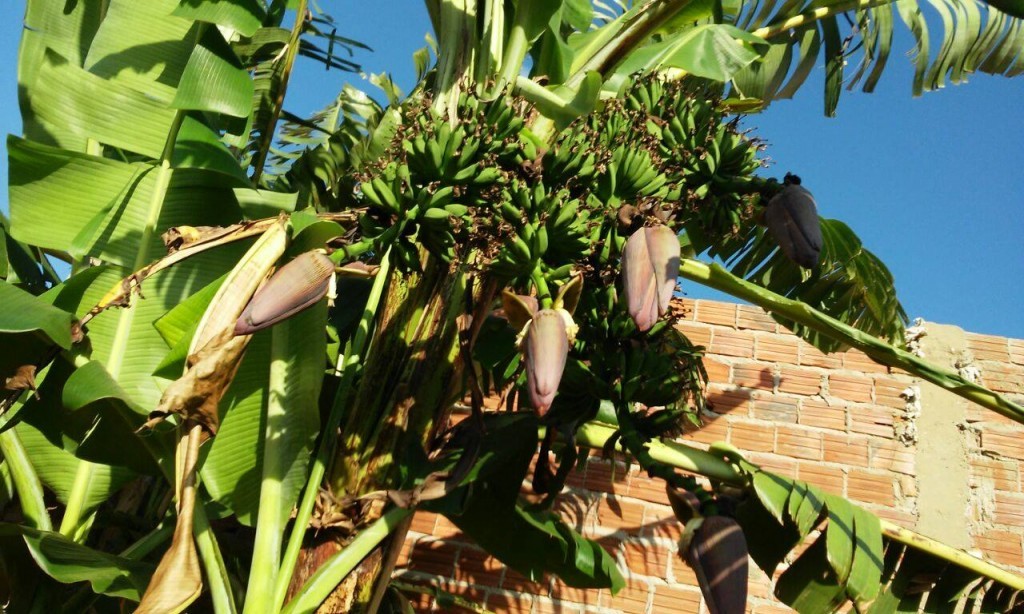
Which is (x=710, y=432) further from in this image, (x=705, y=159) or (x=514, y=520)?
(x=705, y=159)

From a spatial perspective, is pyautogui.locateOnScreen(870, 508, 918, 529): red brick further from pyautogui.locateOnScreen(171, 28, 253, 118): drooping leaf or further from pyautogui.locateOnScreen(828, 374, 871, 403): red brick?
pyautogui.locateOnScreen(171, 28, 253, 118): drooping leaf

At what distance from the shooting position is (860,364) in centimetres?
263

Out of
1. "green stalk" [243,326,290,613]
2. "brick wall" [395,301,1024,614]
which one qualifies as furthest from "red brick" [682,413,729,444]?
"green stalk" [243,326,290,613]

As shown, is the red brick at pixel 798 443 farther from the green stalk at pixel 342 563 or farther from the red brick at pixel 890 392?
the green stalk at pixel 342 563

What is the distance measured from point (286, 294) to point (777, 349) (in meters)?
1.90

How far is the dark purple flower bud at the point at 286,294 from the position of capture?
113cm

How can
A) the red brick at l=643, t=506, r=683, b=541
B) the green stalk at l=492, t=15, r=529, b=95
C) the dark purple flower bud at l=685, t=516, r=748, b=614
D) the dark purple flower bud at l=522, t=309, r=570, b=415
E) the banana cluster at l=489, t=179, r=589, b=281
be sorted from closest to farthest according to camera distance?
1. the dark purple flower bud at l=522, t=309, r=570, b=415
2. the dark purple flower bud at l=685, t=516, r=748, b=614
3. the banana cluster at l=489, t=179, r=589, b=281
4. the green stalk at l=492, t=15, r=529, b=95
5. the red brick at l=643, t=506, r=683, b=541

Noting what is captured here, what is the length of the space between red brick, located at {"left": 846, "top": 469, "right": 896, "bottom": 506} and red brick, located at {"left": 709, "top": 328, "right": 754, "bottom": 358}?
45cm

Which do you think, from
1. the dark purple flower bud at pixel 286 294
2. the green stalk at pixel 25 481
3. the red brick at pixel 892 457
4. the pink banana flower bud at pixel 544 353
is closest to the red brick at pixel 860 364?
the red brick at pixel 892 457

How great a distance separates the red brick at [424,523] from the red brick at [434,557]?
29 mm

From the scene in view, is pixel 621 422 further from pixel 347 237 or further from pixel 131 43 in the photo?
pixel 131 43

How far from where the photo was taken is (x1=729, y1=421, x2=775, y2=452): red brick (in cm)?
253

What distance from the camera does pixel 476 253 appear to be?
1372 mm

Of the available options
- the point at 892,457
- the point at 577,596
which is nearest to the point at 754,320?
the point at 892,457
